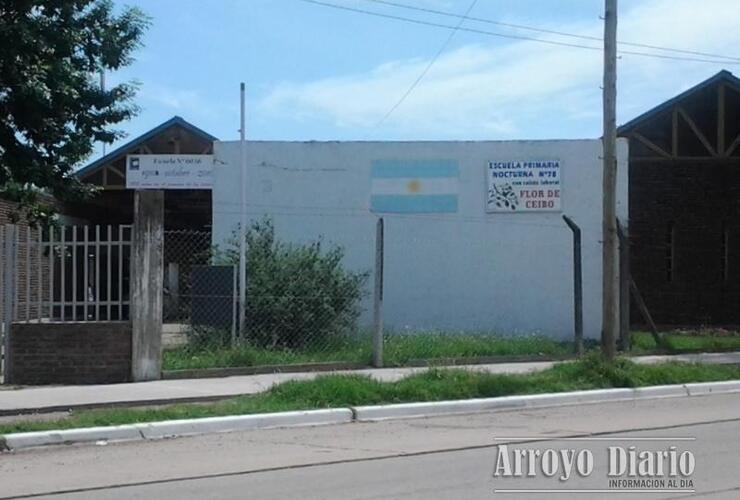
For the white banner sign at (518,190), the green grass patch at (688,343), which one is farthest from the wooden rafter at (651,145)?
the green grass patch at (688,343)

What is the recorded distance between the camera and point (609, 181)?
16.0 m

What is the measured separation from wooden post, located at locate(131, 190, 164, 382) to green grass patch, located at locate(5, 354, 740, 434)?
206cm

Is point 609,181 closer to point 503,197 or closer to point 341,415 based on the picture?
point 341,415

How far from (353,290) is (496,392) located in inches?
221

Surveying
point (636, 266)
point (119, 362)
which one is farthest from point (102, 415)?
point (636, 266)

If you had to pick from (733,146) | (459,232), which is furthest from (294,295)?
(733,146)

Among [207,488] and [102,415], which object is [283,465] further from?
[102,415]

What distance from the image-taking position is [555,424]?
38.7 ft

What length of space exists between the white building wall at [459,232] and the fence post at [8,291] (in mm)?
8585

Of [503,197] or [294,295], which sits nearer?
[294,295]

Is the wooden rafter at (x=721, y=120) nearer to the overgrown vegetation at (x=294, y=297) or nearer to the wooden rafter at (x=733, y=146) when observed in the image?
the wooden rafter at (x=733, y=146)

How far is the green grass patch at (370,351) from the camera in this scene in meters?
16.1

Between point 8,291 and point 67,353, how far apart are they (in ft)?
4.09

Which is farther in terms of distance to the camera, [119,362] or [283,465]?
[119,362]
